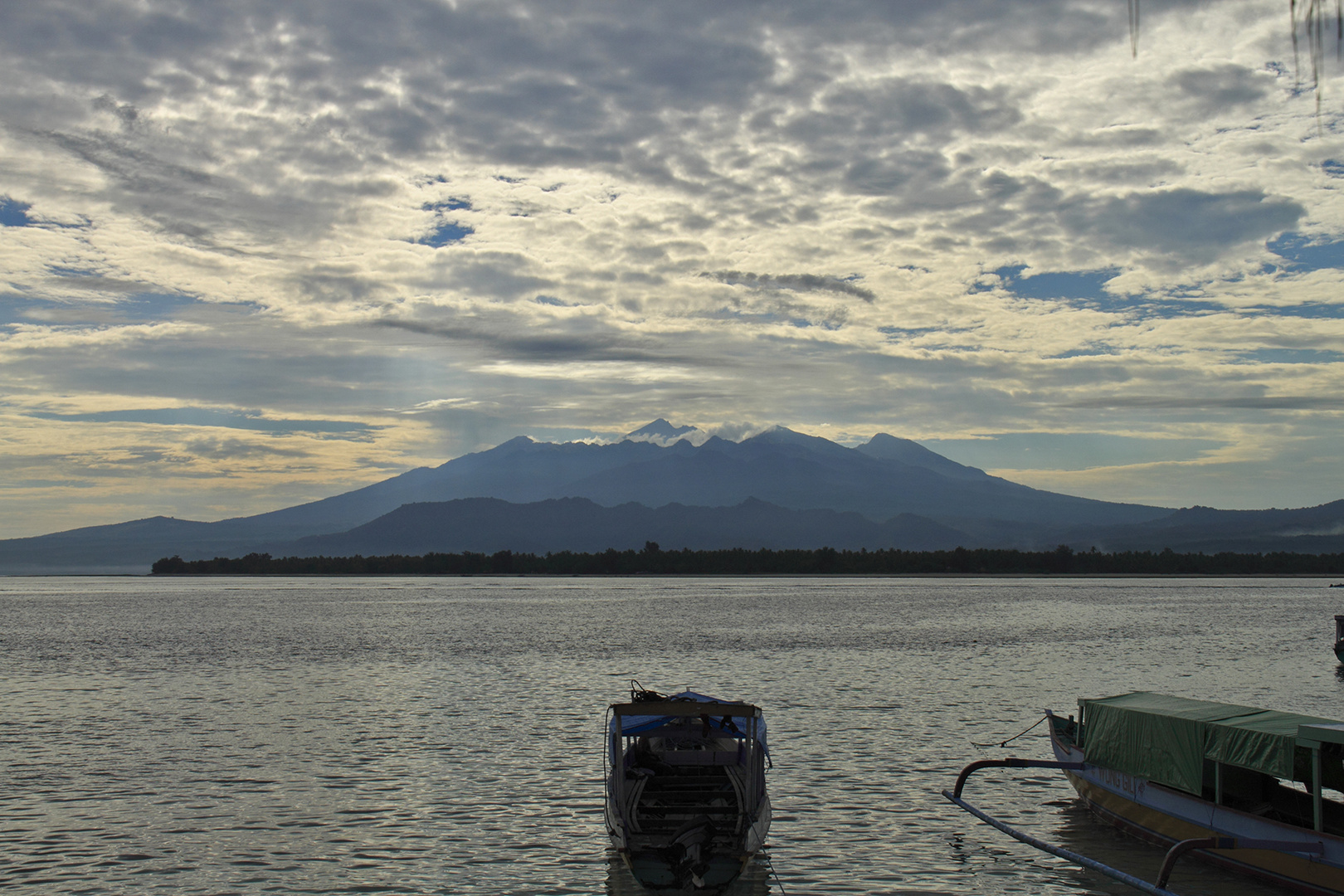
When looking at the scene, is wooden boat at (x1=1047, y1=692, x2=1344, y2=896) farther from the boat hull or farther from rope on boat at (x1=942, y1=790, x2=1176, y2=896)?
rope on boat at (x1=942, y1=790, x2=1176, y2=896)

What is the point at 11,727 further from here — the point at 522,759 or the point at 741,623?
the point at 741,623

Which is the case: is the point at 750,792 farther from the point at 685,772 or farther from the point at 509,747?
the point at 509,747

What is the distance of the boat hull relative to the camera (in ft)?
69.1

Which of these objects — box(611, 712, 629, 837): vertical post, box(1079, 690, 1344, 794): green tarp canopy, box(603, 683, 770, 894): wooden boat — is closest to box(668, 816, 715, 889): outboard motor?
box(603, 683, 770, 894): wooden boat

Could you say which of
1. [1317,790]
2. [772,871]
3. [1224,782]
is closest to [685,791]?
[772,871]

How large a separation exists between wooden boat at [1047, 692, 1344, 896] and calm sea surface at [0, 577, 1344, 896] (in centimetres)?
92

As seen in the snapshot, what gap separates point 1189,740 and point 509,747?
23890 mm

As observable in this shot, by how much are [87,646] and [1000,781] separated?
8093 cm

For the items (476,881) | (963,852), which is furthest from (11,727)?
(963,852)

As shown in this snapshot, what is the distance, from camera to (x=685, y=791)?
25609 millimetres

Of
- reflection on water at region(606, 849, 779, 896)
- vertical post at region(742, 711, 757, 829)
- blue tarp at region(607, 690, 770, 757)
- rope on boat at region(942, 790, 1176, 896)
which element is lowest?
reflection on water at region(606, 849, 779, 896)

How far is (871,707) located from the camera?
4759cm

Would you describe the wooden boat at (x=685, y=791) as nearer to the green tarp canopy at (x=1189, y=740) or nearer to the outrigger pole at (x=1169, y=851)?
the outrigger pole at (x=1169, y=851)

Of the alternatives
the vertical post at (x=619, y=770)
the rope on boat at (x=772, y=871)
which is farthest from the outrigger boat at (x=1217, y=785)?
the vertical post at (x=619, y=770)
